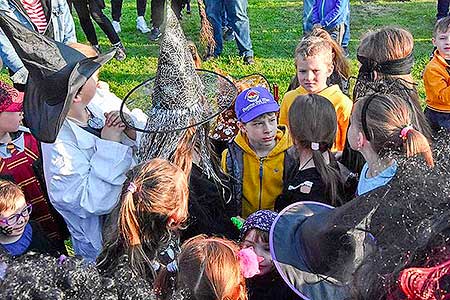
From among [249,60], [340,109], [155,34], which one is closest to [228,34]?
[249,60]

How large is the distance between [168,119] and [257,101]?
0.62m

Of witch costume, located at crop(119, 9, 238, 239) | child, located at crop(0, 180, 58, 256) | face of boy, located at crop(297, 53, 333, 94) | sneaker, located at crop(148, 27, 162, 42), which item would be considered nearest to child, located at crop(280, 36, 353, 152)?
face of boy, located at crop(297, 53, 333, 94)

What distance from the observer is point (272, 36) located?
23.5 ft

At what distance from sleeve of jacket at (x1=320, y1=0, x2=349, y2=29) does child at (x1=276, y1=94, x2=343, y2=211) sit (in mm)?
3240

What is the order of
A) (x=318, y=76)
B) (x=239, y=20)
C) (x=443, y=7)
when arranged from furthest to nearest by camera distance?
(x=443, y=7), (x=239, y=20), (x=318, y=76)

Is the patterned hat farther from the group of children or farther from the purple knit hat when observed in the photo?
the purple knit hat

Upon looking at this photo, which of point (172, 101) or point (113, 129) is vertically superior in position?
point (172, 101)

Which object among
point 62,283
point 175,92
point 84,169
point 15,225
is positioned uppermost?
point 175,92

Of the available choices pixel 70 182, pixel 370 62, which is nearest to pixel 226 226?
pixel 70 182

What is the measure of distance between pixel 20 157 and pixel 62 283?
1.88 meters

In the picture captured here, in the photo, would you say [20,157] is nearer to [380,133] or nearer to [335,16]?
[380,133]

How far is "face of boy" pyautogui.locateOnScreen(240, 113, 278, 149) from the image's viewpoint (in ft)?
9.91

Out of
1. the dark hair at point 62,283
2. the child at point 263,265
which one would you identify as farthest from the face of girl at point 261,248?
the dark hair at point 62,283

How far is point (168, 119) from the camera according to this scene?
2.68m
